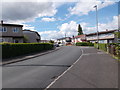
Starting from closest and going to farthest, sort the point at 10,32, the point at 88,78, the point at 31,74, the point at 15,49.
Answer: the point at 88,78, the point at 31,74, the point at 15,49, the point at 10,32

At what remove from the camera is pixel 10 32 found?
28953 mm

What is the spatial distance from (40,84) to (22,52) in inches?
575

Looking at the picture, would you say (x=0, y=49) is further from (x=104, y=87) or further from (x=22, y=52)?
(x=104, y=87)

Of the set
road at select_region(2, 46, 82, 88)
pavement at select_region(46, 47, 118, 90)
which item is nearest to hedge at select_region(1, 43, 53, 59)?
road at select_region(2, 46, 82, 88)

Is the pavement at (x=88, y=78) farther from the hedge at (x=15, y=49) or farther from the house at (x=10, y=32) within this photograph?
the house at (x=10, y=32)

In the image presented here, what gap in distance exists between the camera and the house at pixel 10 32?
28203 millimetres

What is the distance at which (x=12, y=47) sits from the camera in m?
16.9

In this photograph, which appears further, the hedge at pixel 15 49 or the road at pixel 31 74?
the hedge at pixel 15 49

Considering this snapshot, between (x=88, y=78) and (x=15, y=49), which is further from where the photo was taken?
(x=15, y=49)

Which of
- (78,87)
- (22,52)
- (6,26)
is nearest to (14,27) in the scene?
(6,26)

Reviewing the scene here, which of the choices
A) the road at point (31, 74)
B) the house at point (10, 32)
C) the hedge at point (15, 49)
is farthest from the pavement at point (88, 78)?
the house at point (10, 32)

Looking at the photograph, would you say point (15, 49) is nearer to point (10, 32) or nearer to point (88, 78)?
point (10, 32)

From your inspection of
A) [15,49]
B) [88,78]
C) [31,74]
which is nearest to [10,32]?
[15,49]

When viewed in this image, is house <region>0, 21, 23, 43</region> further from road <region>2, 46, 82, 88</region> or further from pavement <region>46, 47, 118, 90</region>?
pavement <region>46, 47, 118, 90</region>
